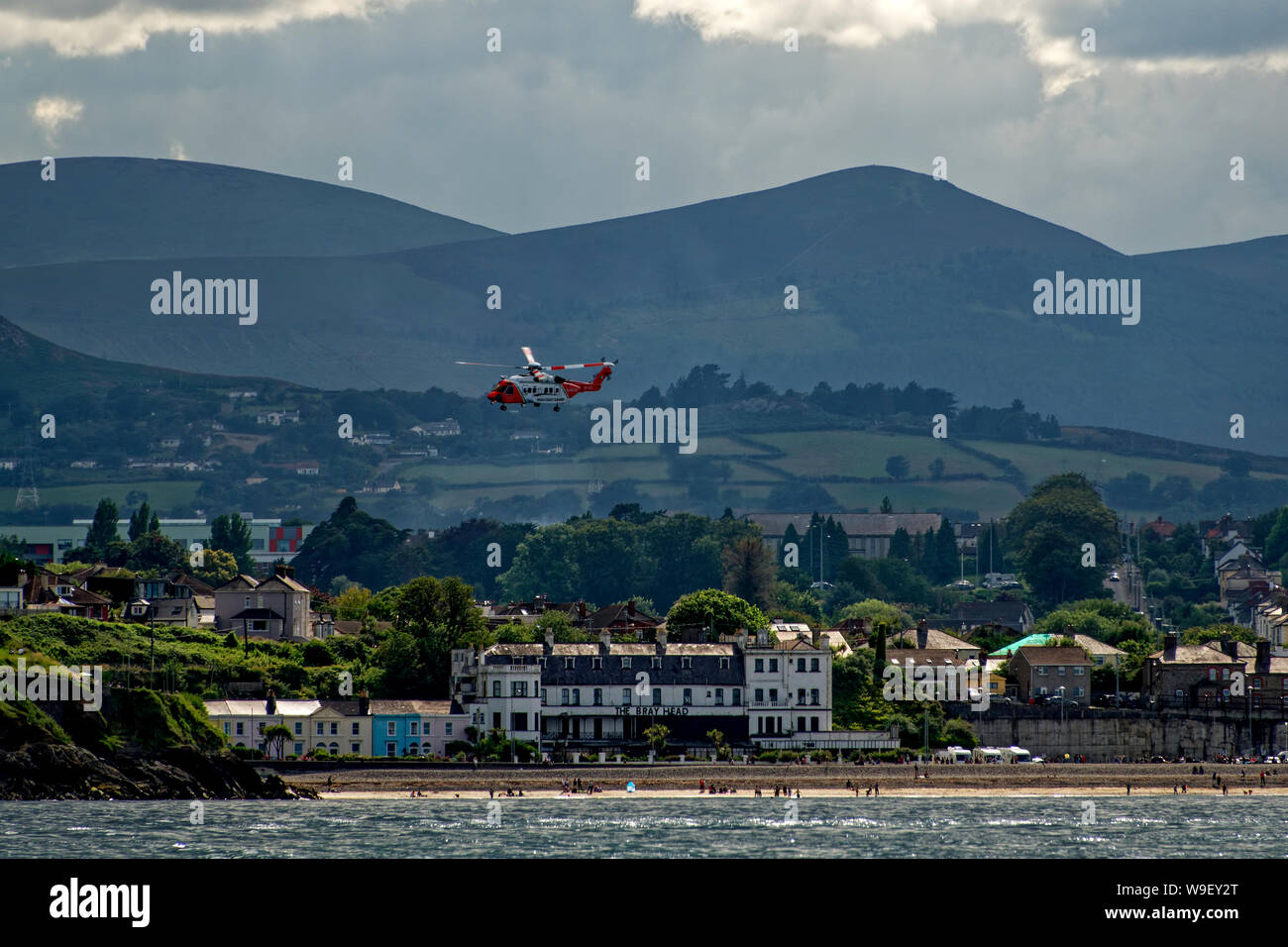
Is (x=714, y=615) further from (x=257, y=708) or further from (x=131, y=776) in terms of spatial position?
(x=131, y=776)

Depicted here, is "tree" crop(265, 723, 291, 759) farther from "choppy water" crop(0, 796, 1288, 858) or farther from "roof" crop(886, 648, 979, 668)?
"roof" crop(886, 648, 979, 668)

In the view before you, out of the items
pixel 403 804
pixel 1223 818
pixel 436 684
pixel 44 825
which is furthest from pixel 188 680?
pixel 1223 818

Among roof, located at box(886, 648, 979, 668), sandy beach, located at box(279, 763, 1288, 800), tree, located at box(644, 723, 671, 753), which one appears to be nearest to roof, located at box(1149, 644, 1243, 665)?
roof, located at box(886, 648, 979, 668)

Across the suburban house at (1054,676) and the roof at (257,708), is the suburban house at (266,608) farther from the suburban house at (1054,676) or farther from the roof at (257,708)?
the suburban house at (1054,676)

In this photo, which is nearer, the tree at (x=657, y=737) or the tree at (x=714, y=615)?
the tree at (x=657, y=737)

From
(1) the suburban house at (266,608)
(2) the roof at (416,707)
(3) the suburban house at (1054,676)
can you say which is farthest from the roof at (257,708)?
(3) the suburban house at (1054,676)
